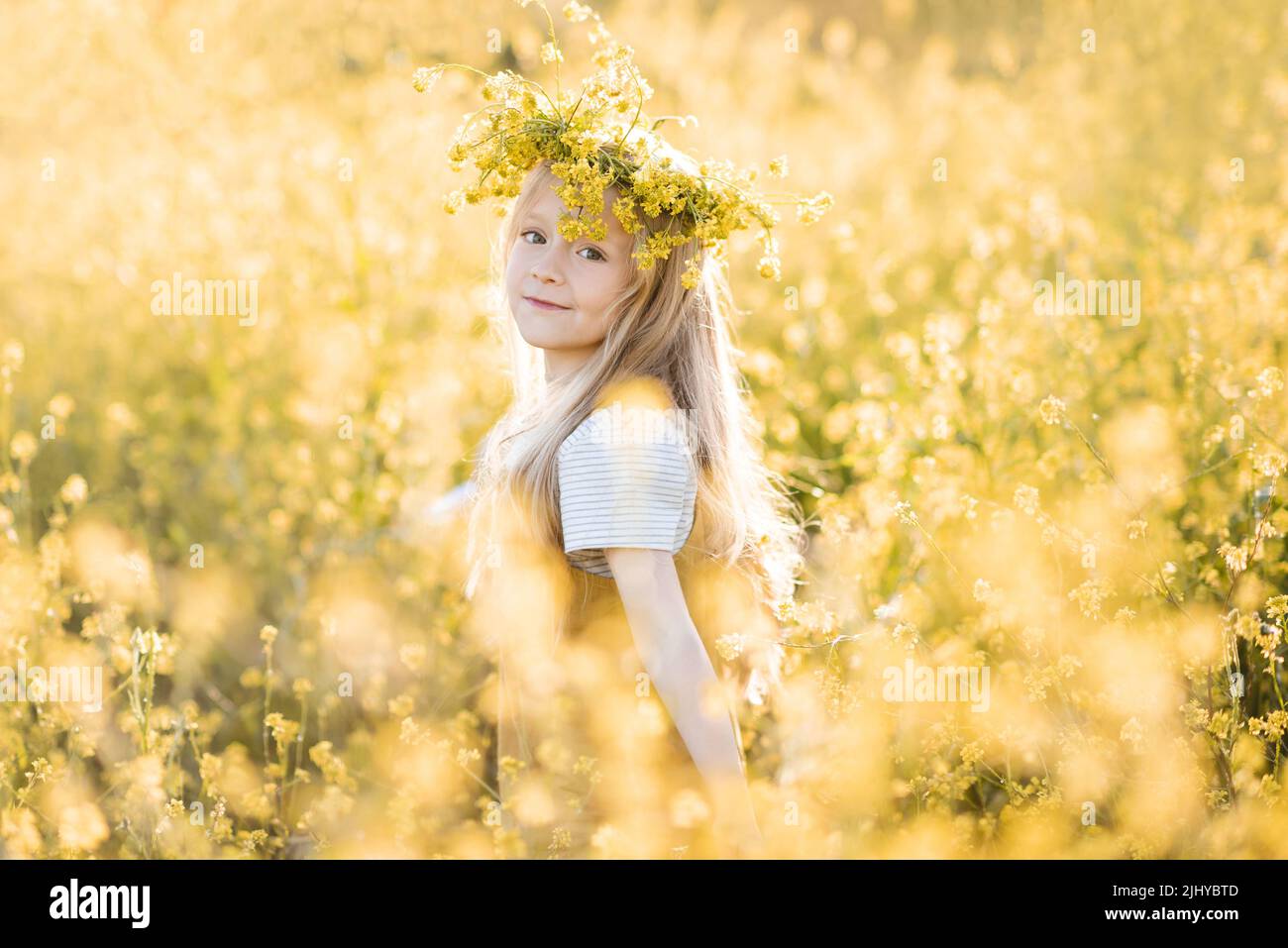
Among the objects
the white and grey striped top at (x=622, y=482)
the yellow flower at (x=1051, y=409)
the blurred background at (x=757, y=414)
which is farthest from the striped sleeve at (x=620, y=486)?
the yellow flower at (x=1051, y=409)

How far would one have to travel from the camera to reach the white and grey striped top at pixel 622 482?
202cm

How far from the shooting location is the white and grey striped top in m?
2.02

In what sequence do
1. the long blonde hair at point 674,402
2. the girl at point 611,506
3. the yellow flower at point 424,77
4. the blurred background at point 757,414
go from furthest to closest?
the blurred background at point 757,414, the long blonde hair at point 674,402, the girl at point 611,506, the yellow flower at point 424,77

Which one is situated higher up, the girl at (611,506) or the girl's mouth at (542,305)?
the girl's mouth at (542,305)

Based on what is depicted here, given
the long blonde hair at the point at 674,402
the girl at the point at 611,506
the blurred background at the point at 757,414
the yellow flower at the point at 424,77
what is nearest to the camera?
the yellow flower at the point at 424,77

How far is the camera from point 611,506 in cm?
203

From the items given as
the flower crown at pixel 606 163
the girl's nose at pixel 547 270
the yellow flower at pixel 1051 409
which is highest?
the flower crown at pixel 606 163

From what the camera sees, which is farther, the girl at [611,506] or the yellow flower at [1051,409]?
the yellow flower at [1051,409]

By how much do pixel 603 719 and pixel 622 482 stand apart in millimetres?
533

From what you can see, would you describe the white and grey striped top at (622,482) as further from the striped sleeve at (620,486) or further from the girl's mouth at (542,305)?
the girl's mouth at (542,305)

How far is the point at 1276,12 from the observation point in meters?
5.74

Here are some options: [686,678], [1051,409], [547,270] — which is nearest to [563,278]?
[547,270]
